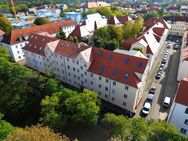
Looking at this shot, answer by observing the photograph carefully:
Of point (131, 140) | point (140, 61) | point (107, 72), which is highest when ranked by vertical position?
point (140, 61)

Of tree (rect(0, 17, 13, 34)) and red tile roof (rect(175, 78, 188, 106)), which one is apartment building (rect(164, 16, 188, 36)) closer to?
red tile roof (rect(175, 78, 188, 106))

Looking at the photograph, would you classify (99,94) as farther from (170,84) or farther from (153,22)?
(153,22)

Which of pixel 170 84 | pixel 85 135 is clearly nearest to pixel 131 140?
pixel 85 135

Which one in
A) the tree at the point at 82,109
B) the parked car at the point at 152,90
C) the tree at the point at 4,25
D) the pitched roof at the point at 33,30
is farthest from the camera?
the tree at the point at 4,25

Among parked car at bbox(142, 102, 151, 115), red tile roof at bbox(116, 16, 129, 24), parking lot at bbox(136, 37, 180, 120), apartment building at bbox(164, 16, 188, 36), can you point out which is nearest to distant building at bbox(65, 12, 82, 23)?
red tile roof at bbox(116, 16, 129, 24)

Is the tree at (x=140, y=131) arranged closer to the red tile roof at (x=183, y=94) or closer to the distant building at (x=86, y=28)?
the red tile roof at (x=183, y=94)

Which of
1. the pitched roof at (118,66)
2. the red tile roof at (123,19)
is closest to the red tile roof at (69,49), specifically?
the pitched roof at (118,66)

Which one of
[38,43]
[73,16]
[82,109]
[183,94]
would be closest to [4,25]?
[38,43]
